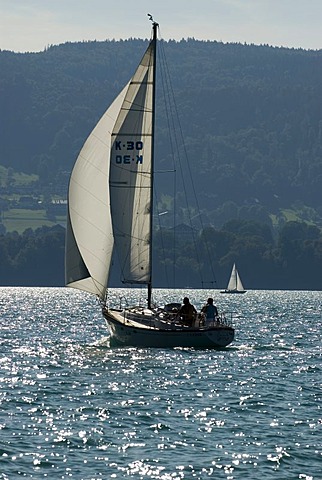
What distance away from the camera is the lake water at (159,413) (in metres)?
28.2

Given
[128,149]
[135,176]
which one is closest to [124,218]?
[135,176]

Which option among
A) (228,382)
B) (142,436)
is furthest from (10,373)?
(142,436)

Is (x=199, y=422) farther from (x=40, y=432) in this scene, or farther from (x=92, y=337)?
(x=92, y=337)

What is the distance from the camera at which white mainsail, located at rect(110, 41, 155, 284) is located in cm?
5662

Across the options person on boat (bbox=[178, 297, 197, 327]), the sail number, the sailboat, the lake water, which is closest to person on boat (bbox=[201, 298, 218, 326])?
the sailboat

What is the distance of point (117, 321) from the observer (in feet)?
179

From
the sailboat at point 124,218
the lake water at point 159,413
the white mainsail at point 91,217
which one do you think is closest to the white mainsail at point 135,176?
the sailboat at point 124,218

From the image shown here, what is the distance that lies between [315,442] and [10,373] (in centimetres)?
1762

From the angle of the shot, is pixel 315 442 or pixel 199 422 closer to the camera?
pixel 315 442

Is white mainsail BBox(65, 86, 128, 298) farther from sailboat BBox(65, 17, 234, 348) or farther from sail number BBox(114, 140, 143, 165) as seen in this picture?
sail number BBox(114, 140, 143, 165)

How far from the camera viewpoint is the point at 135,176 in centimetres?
5719

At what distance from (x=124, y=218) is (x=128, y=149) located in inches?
124

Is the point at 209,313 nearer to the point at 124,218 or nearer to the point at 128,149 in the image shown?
the point at 124,218

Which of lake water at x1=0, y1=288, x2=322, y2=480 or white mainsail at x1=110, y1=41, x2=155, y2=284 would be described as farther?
white mainsail at x1=110, y1=41, x2=155, y2=284
